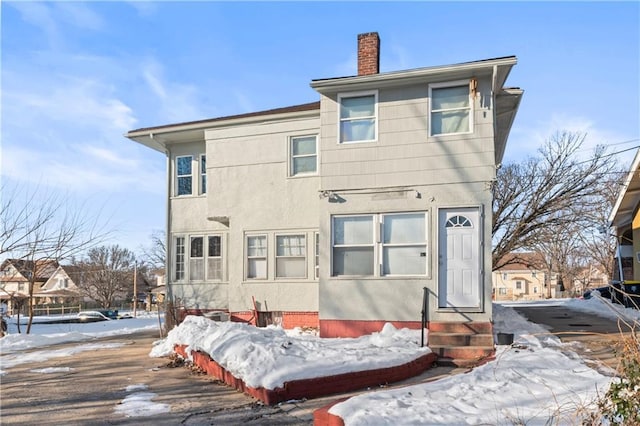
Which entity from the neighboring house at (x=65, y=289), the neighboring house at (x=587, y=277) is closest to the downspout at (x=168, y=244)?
the neighboring house at (x=65, y=289)

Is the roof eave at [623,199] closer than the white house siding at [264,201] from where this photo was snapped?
No

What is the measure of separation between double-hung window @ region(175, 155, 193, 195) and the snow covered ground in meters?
5.57

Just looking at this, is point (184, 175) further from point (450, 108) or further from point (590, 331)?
point (590, 331)

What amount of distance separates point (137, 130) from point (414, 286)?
9.80m

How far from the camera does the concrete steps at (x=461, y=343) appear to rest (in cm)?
890

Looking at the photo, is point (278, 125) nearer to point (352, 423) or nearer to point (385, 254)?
point (385, 254)

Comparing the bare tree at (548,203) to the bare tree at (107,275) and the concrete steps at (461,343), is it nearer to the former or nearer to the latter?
the concrete steps at (461,343)

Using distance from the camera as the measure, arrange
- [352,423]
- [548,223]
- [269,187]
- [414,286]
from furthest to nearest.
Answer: [548,223] → [269,187] → [414,286] → [352,423]

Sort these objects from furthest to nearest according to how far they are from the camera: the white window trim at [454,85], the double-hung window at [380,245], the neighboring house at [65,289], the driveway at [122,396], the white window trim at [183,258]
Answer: the neighboring house at [65,289], the white window trim at [183,258], the double-hung window at [380,245], the white window trim at [454,85], the driveway at [122,396]

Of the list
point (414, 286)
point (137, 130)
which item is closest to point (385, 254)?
point (414, 286)

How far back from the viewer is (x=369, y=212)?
10914 mm

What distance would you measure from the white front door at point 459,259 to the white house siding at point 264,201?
3668mm

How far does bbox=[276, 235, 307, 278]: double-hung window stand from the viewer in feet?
43.3

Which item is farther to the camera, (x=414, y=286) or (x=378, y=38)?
(x=378, y=38)
